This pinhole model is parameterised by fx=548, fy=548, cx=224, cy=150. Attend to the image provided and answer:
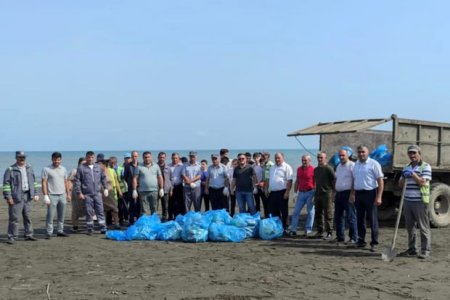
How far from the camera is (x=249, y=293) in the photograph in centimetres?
626

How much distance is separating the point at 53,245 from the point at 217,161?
3862 millimetres

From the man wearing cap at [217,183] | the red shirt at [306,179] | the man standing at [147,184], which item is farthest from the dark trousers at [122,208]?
the red shirt at [306,179]

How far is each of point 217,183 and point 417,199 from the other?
471cm

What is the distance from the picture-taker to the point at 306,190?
34.7 ft

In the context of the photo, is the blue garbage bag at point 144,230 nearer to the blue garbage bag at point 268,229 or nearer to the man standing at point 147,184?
the man standing at point 147,184

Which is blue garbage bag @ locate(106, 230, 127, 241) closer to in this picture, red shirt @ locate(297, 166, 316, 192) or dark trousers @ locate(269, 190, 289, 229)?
dark trousers @ locate(269, 190, 289, 229)

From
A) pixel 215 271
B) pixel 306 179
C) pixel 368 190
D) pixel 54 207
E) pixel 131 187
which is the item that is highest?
pixel 306 179

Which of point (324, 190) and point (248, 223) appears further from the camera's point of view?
point (248, 223)

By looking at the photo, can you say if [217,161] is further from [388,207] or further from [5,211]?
[5,211]

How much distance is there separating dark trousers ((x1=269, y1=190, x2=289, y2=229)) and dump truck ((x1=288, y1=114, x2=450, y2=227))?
1.76m

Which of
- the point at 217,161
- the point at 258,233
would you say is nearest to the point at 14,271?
the point at 258,233

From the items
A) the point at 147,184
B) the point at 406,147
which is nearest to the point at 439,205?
the point at 406,147

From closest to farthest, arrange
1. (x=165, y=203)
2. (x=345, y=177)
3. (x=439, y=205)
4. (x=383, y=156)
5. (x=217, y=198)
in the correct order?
(x=345, y=177), (x=383, y=156), (x=439, y=205), (x=217, y=198), (x=165, y=203)

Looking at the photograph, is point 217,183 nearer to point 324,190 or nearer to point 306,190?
point 306,190
